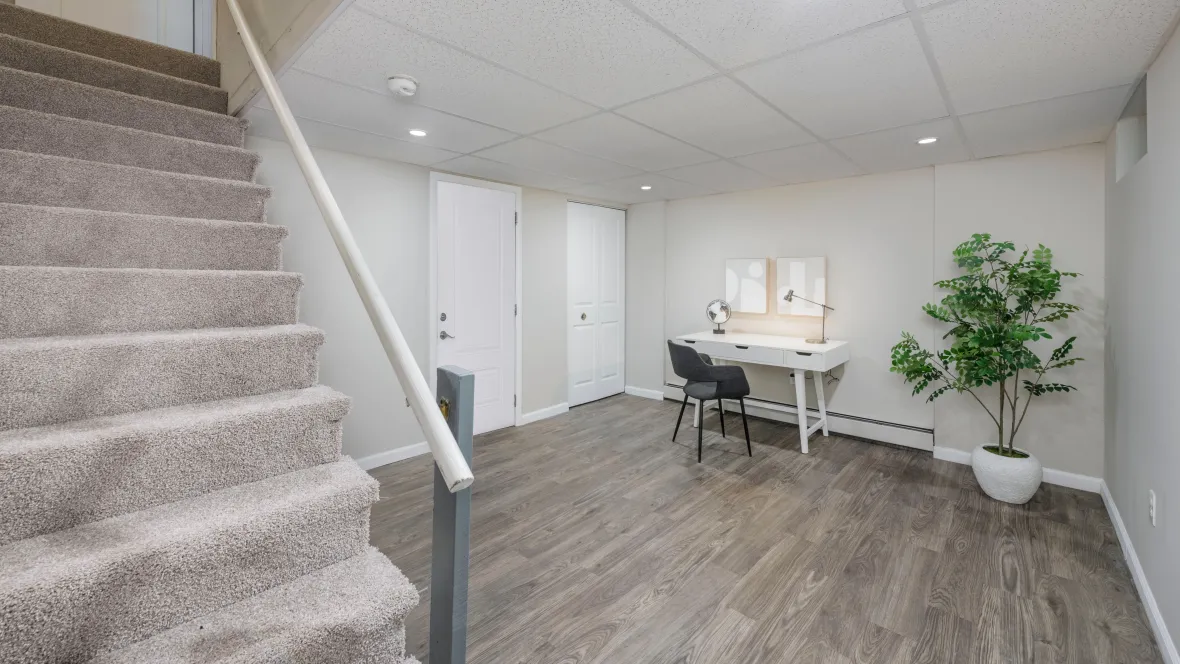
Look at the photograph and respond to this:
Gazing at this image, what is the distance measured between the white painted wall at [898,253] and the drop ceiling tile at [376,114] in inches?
105

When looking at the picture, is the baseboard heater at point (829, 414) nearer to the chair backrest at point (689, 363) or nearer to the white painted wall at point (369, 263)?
the chair backrest at point (689, 363)

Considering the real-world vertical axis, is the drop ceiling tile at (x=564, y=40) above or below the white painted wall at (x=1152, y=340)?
above

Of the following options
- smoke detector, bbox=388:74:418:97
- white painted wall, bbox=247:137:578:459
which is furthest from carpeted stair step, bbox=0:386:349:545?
white painted wall, bbox=247:137:578:459

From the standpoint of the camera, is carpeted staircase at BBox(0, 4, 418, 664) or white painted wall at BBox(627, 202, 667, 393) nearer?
carpeted staircase at BBox(0, 4, 418, 664)

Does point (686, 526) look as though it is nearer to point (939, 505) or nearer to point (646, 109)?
point (939, 505)

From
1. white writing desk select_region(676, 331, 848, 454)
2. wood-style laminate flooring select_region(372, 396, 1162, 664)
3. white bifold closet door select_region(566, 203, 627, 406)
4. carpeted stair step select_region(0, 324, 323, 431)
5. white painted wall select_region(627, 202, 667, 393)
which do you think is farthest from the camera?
white painted wall select_region(627, 202, 667, 393)

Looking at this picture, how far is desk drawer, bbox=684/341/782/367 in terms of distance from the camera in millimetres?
3893

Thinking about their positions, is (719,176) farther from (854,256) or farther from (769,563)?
(769,563)

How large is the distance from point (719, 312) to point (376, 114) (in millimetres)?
3288

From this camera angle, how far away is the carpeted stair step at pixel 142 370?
3.80 ft

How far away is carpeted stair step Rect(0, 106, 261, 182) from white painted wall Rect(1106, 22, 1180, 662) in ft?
12.1

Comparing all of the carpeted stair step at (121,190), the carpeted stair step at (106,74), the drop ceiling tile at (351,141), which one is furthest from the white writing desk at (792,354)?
the carpeted stair step at (106,74)

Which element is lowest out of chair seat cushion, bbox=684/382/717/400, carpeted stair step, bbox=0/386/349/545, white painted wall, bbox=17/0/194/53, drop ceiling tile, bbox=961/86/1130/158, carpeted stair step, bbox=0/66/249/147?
chair seat cushion, bbox=684/382/717/400

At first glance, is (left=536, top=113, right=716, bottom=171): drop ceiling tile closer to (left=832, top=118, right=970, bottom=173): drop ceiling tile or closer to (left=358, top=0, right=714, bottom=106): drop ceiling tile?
(left=358, top=0, right=714, bottom=106): drop ceiling tile
